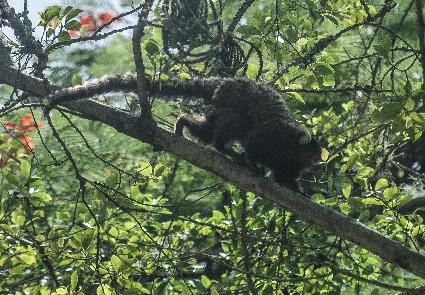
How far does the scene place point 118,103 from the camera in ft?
23.9

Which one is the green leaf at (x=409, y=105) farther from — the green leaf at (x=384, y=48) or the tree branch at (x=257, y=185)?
the tree branch at (x=257, y=185)

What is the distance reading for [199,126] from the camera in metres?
5.89

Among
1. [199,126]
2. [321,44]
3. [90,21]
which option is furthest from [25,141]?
[321,44]

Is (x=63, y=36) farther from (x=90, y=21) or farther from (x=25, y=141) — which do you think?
(x=90, y=21)

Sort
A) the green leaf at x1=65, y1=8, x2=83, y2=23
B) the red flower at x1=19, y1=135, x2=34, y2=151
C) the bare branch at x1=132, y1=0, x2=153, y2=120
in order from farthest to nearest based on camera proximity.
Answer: the red flower at x1=19, y1=135, x2=34, y2=151
the green leaf at x1=65, y1=8, x2=83, y2=23
the bare branch at x1=132, y1=0, x2=153, y2=120

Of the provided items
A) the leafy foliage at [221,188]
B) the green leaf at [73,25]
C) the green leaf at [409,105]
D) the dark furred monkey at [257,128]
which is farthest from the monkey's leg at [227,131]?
the green leaf at [409,105]

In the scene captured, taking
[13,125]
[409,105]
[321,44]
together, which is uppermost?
[13,125]

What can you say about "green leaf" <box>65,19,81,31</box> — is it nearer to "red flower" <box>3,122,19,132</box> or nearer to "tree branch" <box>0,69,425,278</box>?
"tree branch" <box>0,69,425,278</box>

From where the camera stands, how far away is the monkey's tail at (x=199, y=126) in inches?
231

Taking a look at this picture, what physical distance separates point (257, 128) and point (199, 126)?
1.58 feet

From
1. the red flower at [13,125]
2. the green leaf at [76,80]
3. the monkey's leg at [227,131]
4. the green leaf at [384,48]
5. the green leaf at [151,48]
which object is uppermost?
the red flower at [13,125]

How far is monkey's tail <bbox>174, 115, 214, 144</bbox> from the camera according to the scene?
5875 mm

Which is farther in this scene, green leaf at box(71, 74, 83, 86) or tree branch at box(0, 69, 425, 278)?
green leaf at box(71, 74, 83, 86)

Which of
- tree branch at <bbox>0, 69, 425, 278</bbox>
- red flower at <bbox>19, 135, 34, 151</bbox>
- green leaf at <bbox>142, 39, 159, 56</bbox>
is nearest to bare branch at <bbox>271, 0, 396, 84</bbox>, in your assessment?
tree branch at <bbox>0, 69, 425, 278</bbox>
